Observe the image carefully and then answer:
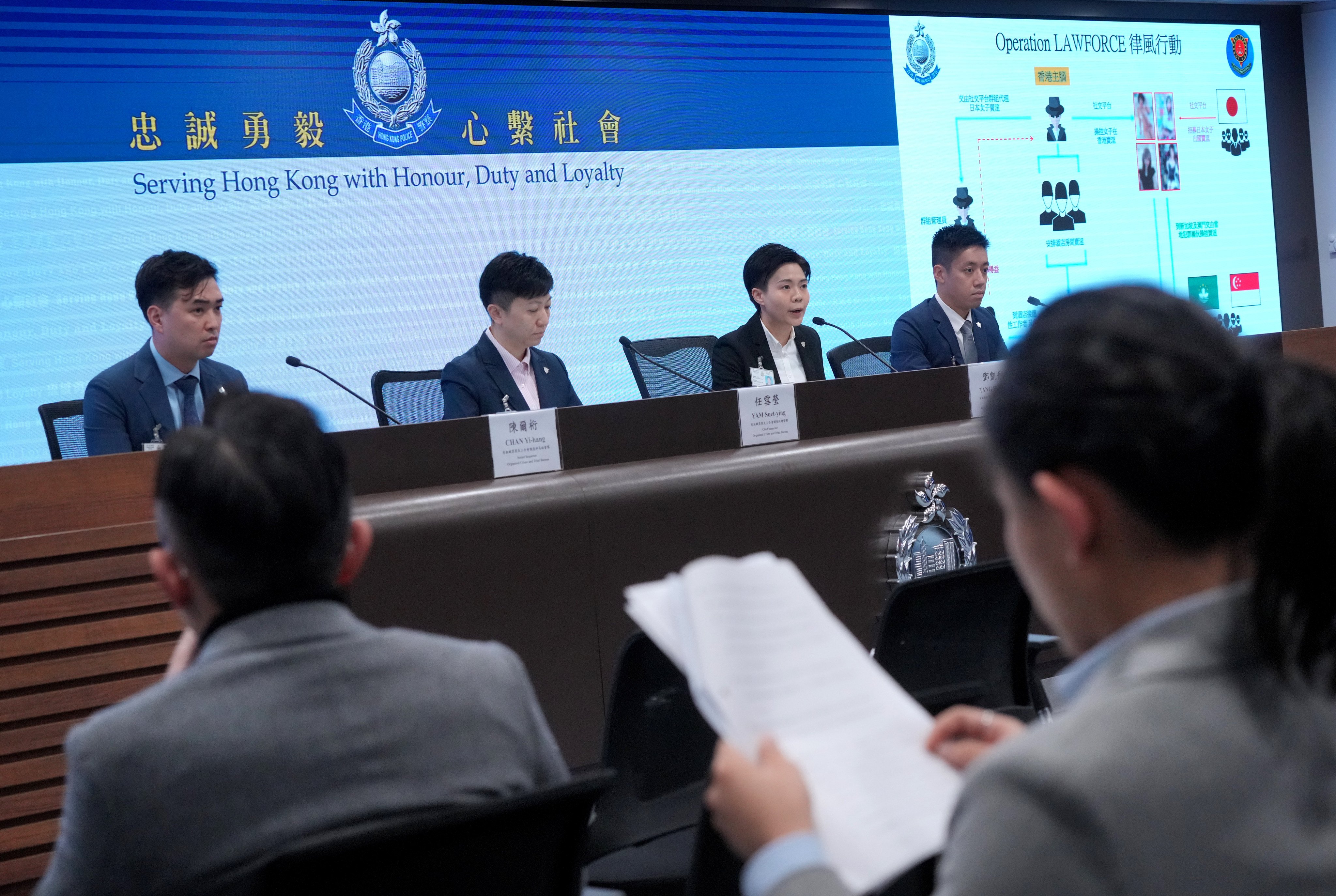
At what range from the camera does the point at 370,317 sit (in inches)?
201

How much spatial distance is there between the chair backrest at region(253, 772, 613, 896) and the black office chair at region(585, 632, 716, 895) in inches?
19.6

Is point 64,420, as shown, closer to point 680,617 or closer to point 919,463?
point 919,463

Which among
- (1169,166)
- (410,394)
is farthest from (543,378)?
(1169,166)

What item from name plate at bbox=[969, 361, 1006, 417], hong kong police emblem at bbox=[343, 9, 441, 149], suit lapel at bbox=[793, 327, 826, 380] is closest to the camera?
name plate at bbox=[969, 361, 1006, 417]

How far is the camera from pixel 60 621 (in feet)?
6.95

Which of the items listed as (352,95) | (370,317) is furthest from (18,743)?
(352,95)

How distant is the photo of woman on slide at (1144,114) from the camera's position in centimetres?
689

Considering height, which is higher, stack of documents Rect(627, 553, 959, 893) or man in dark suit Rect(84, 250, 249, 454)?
man in dark suit Rect(84, 250, 249, 454)

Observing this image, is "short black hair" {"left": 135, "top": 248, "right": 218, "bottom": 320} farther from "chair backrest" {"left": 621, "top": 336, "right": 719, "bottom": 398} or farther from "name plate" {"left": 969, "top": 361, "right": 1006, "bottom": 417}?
"name plate" {"left": 969, "top": 361, "right": 1006, "bottom": 417}

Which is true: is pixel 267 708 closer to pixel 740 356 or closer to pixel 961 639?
pixel 961 639

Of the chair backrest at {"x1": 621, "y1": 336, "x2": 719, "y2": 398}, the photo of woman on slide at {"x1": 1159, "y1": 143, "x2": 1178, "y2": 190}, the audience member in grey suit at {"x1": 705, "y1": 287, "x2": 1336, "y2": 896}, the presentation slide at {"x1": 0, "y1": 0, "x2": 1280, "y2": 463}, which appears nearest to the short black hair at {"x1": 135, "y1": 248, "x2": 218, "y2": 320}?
the presentation slide at {"x1": 0, "y1": 0, "x2": 1280, "y2": 463}

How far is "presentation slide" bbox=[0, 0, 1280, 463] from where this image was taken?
4570mm

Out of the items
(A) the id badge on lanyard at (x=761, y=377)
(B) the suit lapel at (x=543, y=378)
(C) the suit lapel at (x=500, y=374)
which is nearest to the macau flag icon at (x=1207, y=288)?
(A) the id badge on lanyard at (x=761, y=377)

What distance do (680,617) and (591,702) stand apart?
1676mm
